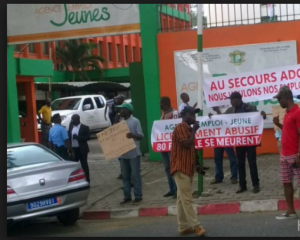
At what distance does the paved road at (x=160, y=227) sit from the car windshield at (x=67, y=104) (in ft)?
49.6

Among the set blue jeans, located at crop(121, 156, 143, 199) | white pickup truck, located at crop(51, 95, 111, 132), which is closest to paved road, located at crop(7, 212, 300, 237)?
blue jeans, located at crop(121, 156, 143, 199)

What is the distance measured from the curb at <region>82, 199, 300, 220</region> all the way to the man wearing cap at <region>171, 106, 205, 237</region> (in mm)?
1557

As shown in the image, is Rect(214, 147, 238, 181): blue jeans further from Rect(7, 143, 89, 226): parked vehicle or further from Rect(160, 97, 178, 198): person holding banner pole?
Rect(7, 143, 89, 226): parked vehicle

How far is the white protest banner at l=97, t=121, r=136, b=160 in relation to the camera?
10.7 meters

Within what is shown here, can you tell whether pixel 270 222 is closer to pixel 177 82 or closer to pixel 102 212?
pixel 102 212

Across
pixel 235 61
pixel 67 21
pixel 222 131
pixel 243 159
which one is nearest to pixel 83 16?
pixel 67 21

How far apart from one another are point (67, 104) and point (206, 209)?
16.7m

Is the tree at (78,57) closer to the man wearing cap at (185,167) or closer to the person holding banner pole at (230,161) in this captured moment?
the person holding banner pole at (230,161)

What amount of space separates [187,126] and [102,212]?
9.72ft

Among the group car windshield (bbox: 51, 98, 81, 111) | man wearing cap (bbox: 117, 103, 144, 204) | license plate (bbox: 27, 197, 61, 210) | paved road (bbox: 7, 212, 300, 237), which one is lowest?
paved road (bbox: 7, 212, 300, 237)

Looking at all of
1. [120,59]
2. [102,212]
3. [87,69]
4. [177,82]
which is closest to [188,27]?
[177,82]

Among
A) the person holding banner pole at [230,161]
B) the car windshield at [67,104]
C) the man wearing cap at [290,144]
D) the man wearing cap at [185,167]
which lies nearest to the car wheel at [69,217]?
the man wearing cap at [185,167]

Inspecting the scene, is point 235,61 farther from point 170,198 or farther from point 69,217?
point 69,217

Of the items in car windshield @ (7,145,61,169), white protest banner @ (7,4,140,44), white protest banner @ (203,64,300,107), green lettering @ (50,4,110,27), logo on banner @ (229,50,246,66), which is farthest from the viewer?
green lettering @ (50,4,110,27)
